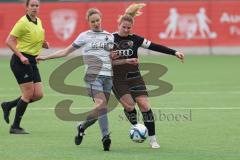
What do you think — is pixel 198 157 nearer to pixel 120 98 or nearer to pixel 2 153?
pixel 120 98

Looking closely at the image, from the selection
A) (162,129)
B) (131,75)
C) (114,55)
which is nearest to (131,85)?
(131,75)

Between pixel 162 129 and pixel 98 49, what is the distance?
2583mm

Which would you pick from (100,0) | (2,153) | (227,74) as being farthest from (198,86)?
(100,0)

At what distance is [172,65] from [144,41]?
17422 millimetres

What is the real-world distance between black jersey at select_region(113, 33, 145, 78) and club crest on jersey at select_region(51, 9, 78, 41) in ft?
75.0

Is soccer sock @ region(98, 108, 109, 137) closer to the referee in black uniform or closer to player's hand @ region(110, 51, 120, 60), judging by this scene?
player's hand @ region(110, 51, 120, 60)

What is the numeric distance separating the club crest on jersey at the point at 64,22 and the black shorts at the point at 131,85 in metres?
22.8

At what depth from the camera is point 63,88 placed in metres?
19.7

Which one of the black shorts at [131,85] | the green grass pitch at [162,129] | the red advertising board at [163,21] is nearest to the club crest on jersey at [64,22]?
the red advertising board at [163,21]

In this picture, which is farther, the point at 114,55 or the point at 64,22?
the point at 64,22

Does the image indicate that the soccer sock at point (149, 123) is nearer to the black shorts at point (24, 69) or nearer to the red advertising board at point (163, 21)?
the black shorts at point (24, 69)

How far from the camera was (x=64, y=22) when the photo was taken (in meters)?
34.6

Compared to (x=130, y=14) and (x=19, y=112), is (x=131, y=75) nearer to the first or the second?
(x=130, y=14)

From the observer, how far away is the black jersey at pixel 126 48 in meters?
11.4
